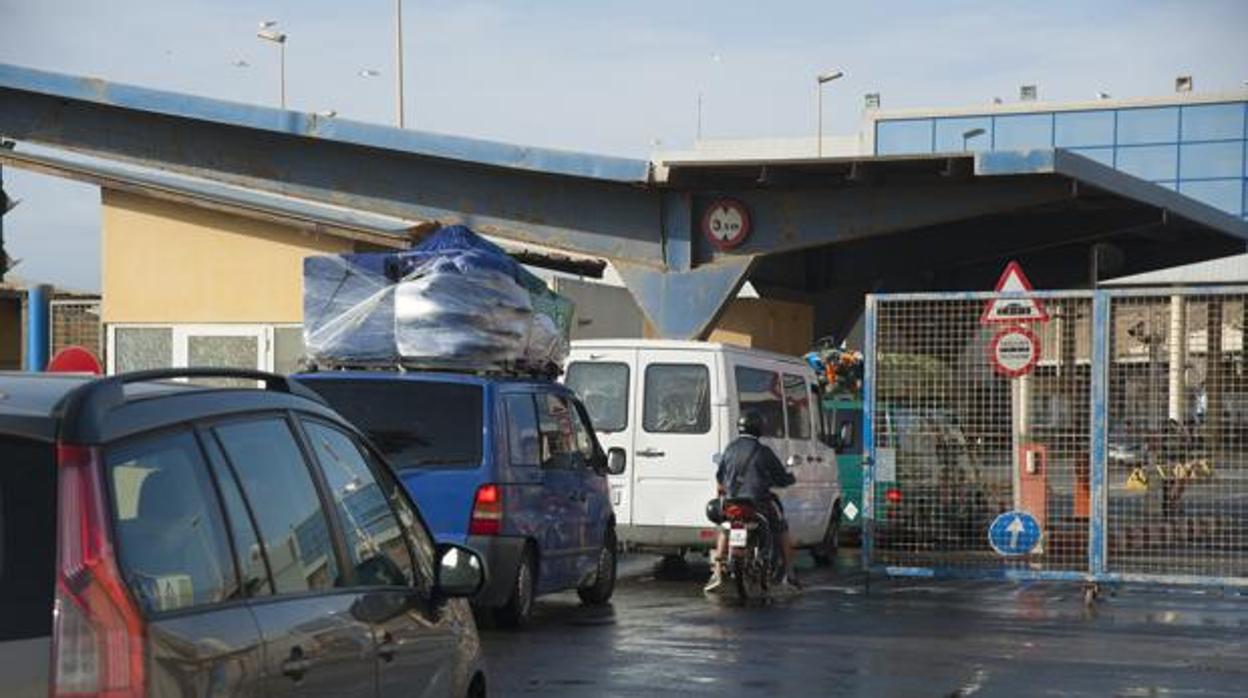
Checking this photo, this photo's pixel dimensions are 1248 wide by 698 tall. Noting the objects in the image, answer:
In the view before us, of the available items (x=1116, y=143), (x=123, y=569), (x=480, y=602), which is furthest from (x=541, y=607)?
(x=1116, y=143)

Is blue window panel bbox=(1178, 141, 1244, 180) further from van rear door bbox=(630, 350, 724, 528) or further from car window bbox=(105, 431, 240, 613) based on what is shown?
car window bbox=(105, 431, 240, 613)

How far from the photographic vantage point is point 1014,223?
91.8 feet

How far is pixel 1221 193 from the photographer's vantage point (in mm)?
72188

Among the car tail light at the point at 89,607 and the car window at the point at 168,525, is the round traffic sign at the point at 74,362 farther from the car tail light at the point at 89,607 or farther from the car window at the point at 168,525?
the car tail light at the point at 89,607

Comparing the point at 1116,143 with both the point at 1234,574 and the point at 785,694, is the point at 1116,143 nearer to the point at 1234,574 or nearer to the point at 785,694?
the point at 1234,574

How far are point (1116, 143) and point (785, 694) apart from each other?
227 feet

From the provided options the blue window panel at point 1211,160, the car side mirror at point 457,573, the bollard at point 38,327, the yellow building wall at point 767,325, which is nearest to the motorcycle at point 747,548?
the bollard at point 38,327

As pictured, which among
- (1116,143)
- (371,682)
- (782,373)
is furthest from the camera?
(1116,143)

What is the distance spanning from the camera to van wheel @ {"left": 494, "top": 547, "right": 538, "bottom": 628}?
40.4 ft

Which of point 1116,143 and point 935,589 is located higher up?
point 1116,143

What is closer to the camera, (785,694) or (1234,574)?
(785,694)

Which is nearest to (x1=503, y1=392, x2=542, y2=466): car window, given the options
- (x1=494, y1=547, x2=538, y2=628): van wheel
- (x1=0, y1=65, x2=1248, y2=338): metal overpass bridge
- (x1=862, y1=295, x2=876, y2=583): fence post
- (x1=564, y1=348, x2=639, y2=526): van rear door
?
(x1=494, y1=547, x2=538, y2=628): van wheel

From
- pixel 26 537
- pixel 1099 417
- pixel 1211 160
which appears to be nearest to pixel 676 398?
pixel 1099 417

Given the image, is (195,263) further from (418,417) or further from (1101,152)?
(1101,152)
